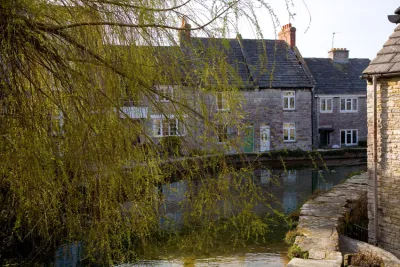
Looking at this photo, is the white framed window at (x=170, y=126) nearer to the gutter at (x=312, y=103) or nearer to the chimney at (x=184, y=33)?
the chimney at (x=184, y=33)

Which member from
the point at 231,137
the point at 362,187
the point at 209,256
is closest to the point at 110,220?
the point at 231,137

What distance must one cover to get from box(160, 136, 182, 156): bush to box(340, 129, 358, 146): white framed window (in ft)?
83.3

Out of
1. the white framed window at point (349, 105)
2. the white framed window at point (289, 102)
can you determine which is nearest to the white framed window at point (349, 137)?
the white framed window at point (349, 105)

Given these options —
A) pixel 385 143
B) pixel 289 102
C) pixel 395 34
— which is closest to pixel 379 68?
pixel 395 34

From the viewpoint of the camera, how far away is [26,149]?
2637 millimetres

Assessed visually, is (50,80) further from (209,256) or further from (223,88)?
(209,256)

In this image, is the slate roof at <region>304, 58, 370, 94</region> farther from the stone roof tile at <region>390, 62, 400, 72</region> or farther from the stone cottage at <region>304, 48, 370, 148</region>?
the stone roof tile at <region>390, 62, 400, 72</region>

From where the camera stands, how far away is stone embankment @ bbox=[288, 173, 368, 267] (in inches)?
256

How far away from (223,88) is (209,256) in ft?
20.1

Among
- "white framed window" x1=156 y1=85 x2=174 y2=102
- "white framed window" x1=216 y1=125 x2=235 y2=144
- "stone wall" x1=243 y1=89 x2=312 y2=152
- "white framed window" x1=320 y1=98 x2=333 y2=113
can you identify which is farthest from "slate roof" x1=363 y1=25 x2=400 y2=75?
"white framed window" x1=320 y1=98 x2=333 y2=113

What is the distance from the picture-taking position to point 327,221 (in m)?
8.43

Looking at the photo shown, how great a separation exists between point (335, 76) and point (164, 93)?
86.1ft

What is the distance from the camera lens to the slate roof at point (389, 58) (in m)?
7.40

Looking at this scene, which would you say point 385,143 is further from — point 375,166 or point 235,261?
point 235,261
